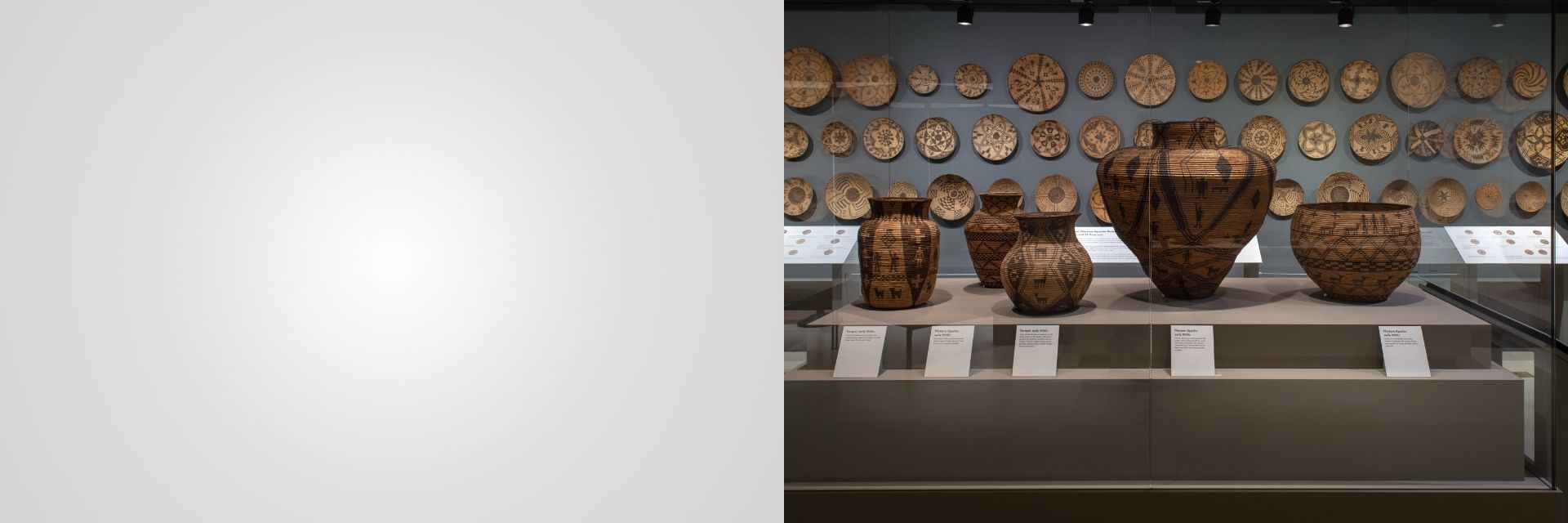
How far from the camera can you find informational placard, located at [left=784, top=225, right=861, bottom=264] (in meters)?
1.49

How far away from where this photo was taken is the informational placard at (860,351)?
1.46m

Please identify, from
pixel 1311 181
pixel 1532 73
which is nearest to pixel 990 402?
pixel 1311 181

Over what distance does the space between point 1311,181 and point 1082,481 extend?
0.60 metres

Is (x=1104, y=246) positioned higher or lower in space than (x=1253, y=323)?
higher

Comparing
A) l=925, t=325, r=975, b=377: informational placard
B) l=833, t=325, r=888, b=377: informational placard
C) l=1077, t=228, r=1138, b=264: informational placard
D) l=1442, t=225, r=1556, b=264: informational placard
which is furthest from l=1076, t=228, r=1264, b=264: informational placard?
l=1442, t=225, r=1556, b=264: informational placard

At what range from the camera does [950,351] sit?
1.44 m

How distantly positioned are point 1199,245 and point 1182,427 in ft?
0.97

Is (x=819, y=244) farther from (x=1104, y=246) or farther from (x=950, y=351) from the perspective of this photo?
(x=1104, y=246)

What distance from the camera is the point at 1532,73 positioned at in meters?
1.37

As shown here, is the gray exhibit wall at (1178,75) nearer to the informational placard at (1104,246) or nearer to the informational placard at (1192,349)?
the informational placard at (1104,246)

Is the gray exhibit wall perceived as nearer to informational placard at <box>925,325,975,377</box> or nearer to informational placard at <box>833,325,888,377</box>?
informational placard at <box>833,325,888,377</box>

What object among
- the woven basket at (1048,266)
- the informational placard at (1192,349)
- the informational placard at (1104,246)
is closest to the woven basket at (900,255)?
the woven basket at (1048,266)

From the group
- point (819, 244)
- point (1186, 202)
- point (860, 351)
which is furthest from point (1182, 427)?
point (819, 244)

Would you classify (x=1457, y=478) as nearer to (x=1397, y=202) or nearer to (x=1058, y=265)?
(x=1397, y=202)
